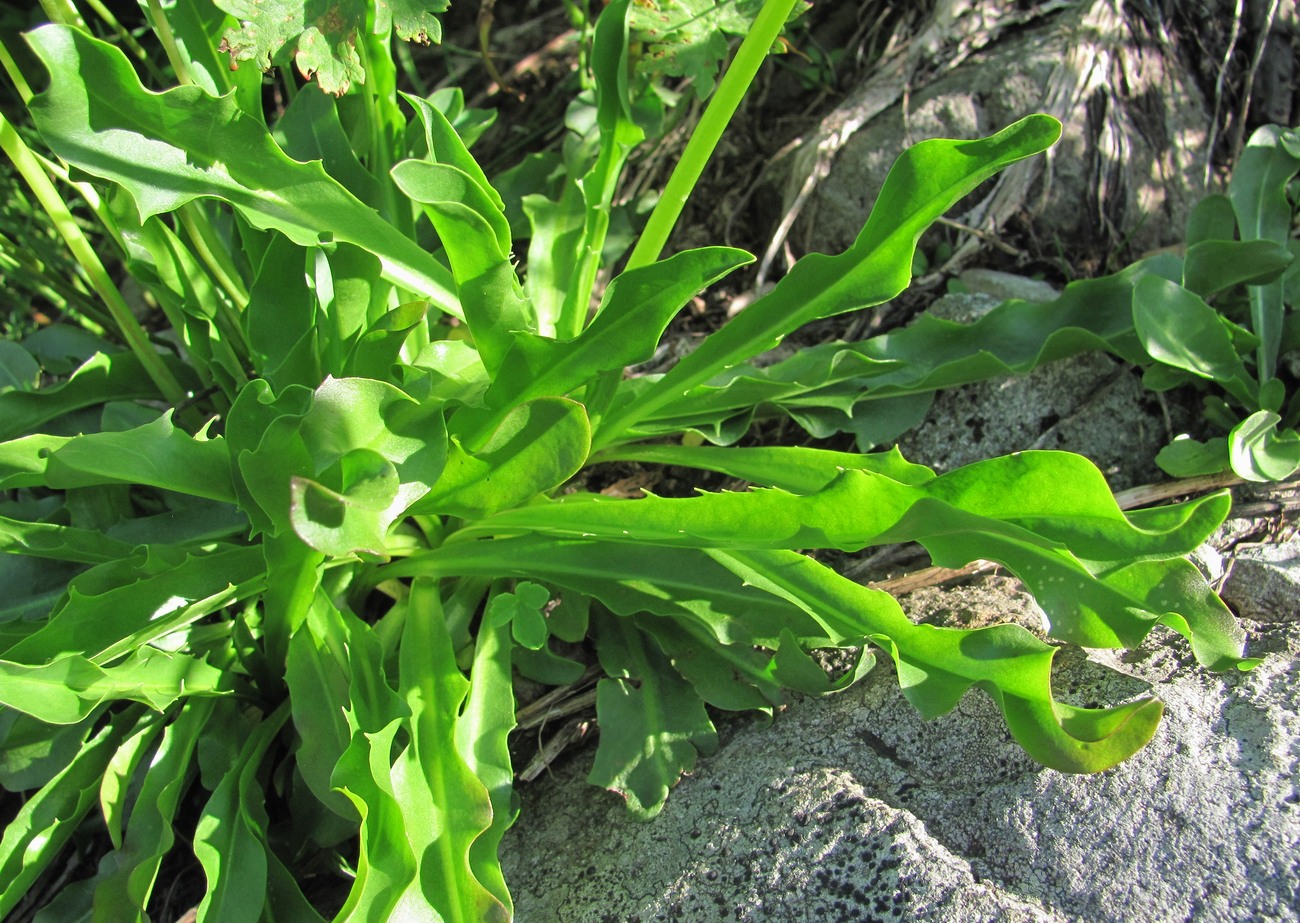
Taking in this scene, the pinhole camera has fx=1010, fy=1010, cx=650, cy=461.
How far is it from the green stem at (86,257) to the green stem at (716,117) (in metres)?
0.81

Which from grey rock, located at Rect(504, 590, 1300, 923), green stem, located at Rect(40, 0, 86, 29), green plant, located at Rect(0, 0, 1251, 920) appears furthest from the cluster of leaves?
grey rock, located at Rect(504, 590, 1300, 923)

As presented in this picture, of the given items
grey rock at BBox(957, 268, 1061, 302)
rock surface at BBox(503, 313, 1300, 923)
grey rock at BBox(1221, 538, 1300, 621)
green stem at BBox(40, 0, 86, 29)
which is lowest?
grey rock at BBox(1221, 538, 1300, 621)

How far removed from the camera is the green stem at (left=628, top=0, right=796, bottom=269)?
1207 millimetres

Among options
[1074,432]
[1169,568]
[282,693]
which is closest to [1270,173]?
[1074,432]

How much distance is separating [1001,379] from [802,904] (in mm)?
992

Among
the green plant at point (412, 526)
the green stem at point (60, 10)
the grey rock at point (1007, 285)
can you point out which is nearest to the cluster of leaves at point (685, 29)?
the green plant at point (412, 526)

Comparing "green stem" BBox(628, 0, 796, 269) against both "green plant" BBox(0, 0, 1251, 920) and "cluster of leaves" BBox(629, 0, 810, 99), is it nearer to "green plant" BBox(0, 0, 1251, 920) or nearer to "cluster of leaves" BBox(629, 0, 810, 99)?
"green plant" BBox(0, 0, 1251, 920)

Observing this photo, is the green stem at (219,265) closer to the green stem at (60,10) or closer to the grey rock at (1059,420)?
the green stem at (60,10)

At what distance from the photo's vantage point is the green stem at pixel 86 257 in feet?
4.49

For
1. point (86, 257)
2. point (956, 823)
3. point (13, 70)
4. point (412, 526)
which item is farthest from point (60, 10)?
point (956, 823)

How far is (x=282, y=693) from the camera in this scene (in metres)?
1.49

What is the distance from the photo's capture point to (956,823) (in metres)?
1.14

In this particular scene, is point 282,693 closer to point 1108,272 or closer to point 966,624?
point 966,624

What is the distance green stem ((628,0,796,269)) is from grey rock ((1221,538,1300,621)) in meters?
0.94
